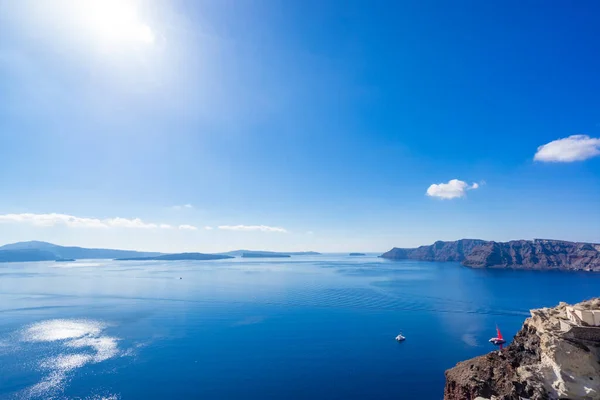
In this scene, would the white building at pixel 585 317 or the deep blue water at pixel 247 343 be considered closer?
the white building at pixel 585 317

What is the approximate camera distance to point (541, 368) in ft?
60.1

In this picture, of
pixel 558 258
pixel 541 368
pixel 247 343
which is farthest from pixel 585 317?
pixel 558 258

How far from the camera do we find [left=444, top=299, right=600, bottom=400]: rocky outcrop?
56.3ft

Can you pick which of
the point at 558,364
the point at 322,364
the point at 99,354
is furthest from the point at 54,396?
the point at 558,364

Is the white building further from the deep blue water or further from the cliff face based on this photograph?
the cliff face

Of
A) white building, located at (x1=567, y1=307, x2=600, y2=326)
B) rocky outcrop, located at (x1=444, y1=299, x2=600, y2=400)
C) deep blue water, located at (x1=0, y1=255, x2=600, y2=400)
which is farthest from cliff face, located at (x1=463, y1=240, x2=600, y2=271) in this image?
white building, located at (x1=567, y1=307, x2=600, y2=326)

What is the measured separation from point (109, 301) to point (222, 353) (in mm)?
60618

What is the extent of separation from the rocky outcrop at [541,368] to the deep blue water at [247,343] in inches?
413

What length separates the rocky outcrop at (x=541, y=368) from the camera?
56.3 ft

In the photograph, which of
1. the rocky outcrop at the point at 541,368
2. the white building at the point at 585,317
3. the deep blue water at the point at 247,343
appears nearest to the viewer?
the rocky outcrop at the point at 541,368

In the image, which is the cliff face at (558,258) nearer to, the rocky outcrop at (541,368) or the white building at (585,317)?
the rocky outcrop at (541,368)

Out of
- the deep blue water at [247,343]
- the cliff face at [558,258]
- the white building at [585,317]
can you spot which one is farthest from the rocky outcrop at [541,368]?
the cliff face at [558,258]

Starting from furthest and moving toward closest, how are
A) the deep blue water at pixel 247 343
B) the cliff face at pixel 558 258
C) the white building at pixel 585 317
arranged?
the cliff face at pixel 558 258
the deep blue water at pixel 247 343
the white building at pixel 585 317

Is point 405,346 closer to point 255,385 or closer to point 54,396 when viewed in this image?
point 255,385
